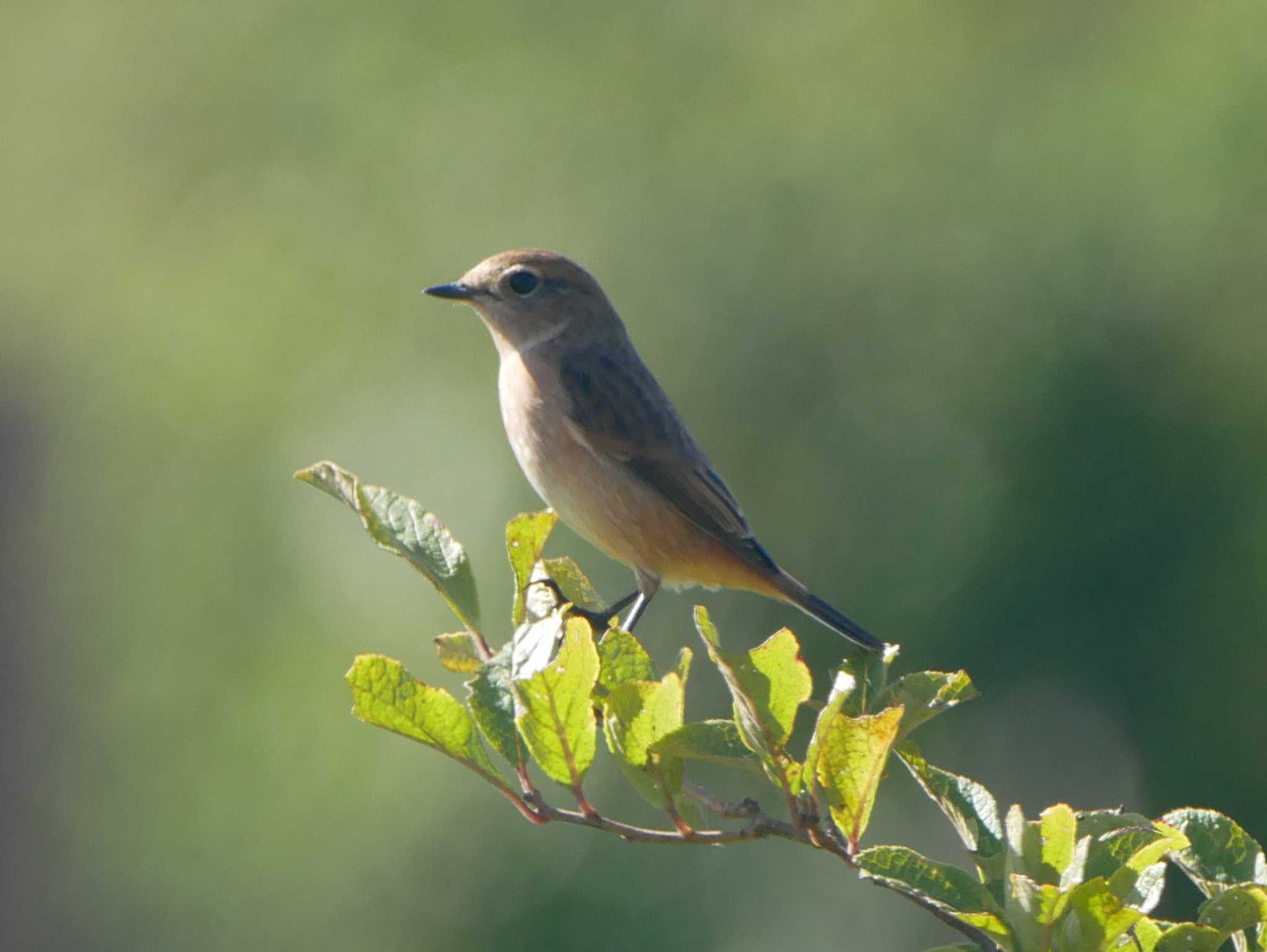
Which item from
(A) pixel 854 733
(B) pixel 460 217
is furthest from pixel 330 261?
(A) pixel 854 733

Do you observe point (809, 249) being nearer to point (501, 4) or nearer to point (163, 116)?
point (501, 4)

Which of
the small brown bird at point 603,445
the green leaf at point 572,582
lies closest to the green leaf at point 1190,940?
the green leaf at point 572,582

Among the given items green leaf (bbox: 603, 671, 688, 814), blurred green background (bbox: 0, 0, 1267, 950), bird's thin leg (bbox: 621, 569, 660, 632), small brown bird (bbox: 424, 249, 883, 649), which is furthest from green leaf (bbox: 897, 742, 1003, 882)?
blurred green background (bbox: 0, 0, 1267, 950)

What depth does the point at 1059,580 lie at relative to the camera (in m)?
9.56

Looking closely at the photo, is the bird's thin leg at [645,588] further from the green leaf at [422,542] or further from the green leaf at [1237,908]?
the green leaf at [1237,908]

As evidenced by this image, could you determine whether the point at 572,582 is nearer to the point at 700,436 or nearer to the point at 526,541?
the point at 526,541

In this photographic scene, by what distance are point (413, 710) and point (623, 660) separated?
0.35 m

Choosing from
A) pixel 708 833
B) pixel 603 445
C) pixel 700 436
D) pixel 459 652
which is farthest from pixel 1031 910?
pixel 700 436

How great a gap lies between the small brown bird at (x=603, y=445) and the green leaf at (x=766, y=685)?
2.73m

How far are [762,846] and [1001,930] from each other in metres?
7.69

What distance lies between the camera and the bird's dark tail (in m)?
4.59

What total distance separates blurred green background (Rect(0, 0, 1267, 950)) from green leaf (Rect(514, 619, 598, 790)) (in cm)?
689

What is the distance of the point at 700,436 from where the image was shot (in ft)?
34.3

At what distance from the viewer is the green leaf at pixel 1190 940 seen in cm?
195
